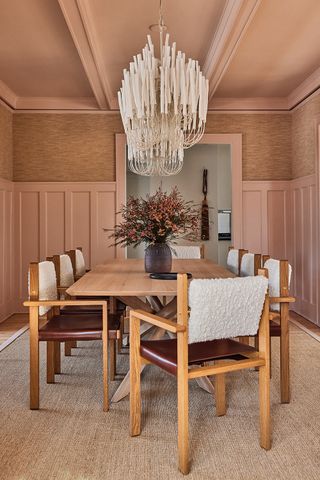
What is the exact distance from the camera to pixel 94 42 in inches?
156

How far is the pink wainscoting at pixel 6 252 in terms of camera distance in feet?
18.5

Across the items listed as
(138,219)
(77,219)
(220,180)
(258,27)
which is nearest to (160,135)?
(138,219)

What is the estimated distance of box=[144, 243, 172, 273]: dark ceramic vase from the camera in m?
3.44

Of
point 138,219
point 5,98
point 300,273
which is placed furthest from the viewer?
point 300,273

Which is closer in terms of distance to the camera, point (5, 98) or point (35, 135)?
point (5, 98)

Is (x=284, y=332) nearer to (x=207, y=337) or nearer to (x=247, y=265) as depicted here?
(x=247, y=265)

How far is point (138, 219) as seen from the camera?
330cm

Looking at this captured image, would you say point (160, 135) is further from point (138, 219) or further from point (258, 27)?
point (258, 27)

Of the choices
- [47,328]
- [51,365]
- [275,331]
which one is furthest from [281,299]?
[51,365]

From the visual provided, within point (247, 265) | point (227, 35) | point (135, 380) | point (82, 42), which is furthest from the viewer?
point (82, 42)

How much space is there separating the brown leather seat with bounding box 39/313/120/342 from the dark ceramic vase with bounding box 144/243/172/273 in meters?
0.53

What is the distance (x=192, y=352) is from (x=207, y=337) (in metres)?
0.20

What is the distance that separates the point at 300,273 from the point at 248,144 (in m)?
1.85

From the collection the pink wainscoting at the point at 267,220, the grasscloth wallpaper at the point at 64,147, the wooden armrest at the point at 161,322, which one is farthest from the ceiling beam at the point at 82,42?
the pink wainscoting at the point at 267,220
